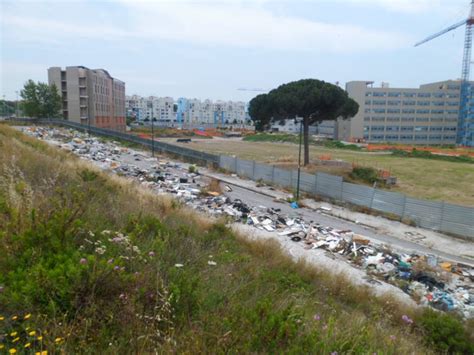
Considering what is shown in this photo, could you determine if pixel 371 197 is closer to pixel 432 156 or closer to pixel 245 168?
pixel 245 168

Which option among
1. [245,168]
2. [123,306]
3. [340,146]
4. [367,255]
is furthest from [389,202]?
[340,146]

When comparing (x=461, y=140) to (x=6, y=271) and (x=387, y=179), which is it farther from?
(x=6, y=271)

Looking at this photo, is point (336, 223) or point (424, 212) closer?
point (424, 212)

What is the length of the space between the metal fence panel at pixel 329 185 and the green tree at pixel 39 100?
2167 inches

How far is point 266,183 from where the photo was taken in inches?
955

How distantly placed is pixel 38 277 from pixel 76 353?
73 cm

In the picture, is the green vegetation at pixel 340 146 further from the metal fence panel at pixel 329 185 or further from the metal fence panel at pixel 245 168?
the metal fence panel at pixel 329 185

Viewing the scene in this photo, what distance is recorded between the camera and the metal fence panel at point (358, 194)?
59.6 feet

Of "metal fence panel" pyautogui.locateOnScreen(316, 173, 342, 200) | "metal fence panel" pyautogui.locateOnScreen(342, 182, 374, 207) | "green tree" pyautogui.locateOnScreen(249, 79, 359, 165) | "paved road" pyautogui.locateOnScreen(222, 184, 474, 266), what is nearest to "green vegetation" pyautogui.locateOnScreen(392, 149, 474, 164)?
"green tree" pyautogui.locateOnScreen(249, 79, 359, 165)

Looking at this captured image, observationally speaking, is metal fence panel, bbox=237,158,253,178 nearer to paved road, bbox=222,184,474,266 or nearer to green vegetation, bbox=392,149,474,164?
paved road, bbox=222,184,474,266

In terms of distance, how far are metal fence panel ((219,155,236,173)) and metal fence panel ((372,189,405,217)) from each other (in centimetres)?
1223

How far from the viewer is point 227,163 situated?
2780 cm

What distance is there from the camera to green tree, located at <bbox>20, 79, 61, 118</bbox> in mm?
57844

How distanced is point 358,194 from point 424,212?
12.1ft
